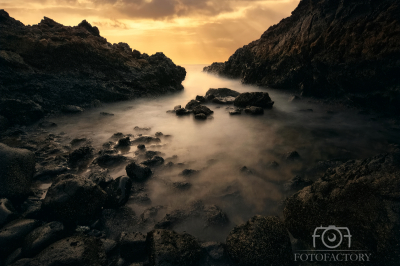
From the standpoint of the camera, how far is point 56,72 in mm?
11523

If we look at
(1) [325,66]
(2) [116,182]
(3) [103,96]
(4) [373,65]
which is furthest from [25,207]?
(1) [325,66]

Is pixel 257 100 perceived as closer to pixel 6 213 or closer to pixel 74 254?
pixel 74 254

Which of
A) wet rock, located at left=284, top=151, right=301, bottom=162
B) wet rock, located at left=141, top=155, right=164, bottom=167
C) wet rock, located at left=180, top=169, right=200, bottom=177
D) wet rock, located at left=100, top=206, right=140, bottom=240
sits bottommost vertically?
wet rock, located at left=100, top=206, right=140, bottom=240

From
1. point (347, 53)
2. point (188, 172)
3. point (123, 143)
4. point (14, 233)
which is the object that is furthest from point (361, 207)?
point (347, 53)

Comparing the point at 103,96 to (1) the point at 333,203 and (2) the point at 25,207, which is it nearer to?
(2) the point at 25,207

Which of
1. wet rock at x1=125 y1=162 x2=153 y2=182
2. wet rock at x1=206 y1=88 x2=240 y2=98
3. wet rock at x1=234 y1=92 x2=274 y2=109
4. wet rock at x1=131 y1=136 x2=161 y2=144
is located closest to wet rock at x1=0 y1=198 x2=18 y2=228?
wet rock at x1=125 y1=162 x2=153 y2=182

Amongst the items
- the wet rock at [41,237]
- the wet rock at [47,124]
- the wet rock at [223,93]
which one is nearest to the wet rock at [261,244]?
the wet rock at [41,237]

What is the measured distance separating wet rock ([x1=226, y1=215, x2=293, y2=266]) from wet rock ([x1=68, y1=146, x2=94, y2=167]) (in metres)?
4.53

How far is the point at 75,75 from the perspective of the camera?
40.1 ft

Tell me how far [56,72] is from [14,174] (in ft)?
34.1

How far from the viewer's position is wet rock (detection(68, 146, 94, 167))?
522 cm

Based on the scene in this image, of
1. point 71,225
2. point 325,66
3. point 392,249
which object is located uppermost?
point 325,66

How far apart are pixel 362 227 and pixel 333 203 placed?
0.39 m

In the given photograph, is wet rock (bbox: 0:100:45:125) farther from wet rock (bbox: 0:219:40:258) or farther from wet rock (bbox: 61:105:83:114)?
wet rock (bbox: 0:219:40:258)
